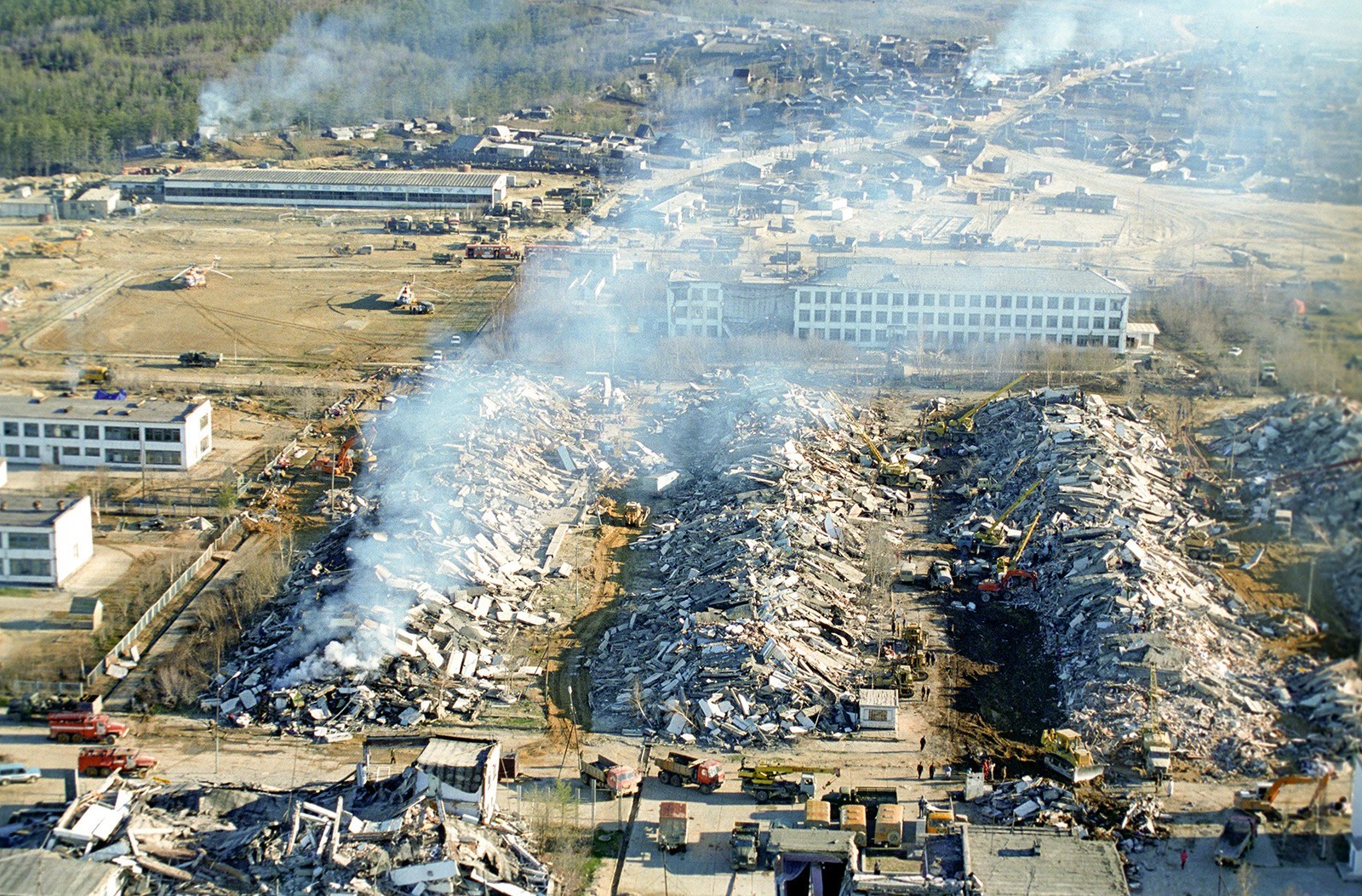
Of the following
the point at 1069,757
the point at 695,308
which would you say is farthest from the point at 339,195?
the point at 1069,757

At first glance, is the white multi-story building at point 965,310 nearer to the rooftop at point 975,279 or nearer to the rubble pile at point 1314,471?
the rooftop at point 975,279

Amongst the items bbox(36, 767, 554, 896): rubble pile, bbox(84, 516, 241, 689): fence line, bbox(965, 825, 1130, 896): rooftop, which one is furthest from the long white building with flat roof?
bbox(965, 825, 1130, 896): rooftop

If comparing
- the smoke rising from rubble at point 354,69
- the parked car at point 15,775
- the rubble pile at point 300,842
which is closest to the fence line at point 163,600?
the parked car at point 15,775

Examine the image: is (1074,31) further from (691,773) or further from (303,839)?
(303,839)

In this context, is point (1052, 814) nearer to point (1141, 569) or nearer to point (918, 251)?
point (1141, 569)

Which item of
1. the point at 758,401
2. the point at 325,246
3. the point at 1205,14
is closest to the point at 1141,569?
the point at 758,401

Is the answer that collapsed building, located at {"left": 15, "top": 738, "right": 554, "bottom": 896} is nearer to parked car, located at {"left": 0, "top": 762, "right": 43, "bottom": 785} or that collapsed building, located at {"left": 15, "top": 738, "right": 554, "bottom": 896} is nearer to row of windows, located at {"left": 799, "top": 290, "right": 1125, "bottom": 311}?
parked car, located at {"left": 0, "top": 762, "right": 43, "bottom": 785}
